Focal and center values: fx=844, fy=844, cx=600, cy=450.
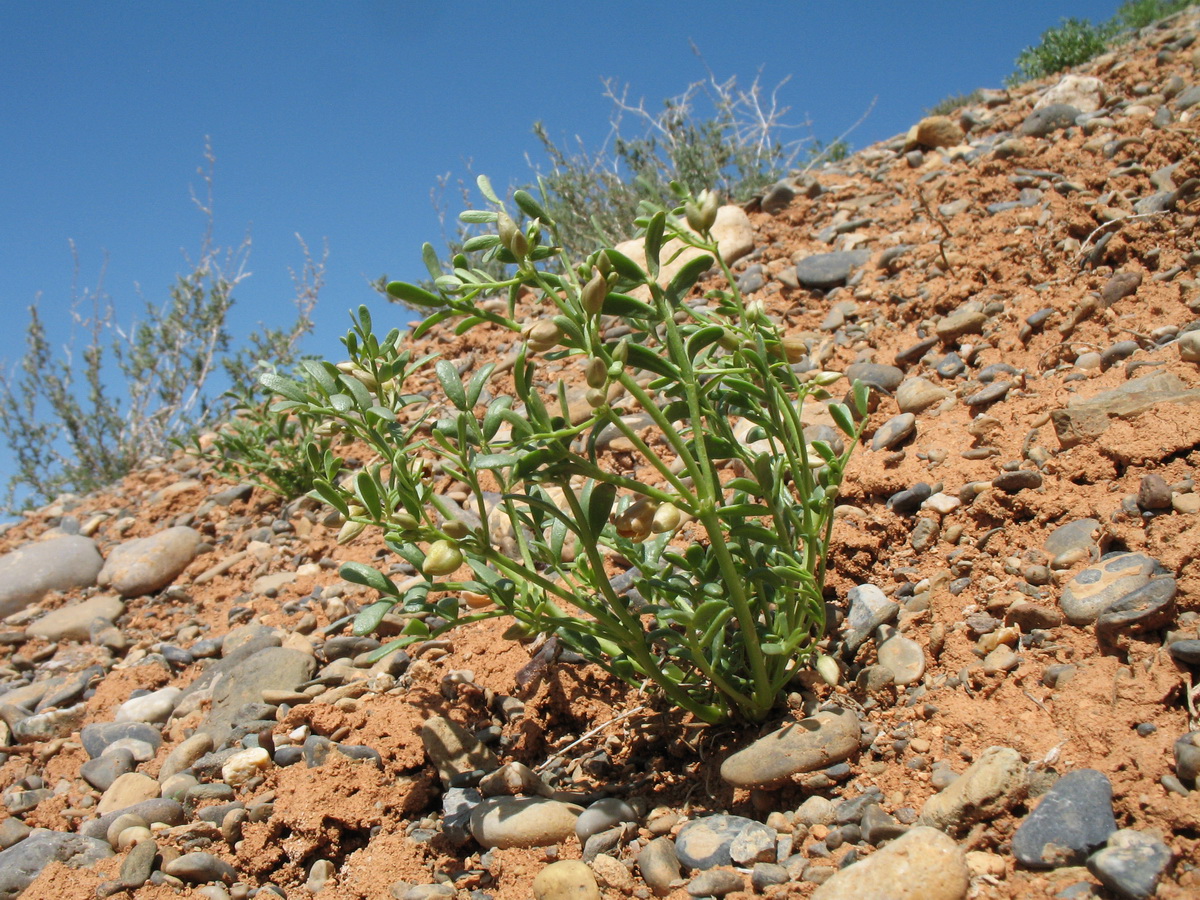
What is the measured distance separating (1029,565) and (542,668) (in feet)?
4.34

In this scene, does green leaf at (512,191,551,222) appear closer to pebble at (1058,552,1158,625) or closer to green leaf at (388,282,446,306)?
green leaf at (388,282,446,306)

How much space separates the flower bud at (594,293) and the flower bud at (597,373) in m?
0.09

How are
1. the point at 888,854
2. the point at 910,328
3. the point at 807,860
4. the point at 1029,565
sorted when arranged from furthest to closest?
the point at 910,328, the point at 1029,565, the point at 807,860, the point at 888,854

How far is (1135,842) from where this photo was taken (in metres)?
1.36

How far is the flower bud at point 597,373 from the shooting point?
148 centimetres

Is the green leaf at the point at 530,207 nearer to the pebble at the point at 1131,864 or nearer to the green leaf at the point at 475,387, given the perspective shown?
the green leaf at the point at 475,387

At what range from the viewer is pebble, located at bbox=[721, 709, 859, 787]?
183 centimetres

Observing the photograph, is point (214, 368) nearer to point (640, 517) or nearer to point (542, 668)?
point (542, 668)

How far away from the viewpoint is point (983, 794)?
157 cm

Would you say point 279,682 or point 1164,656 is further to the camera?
point 279,682

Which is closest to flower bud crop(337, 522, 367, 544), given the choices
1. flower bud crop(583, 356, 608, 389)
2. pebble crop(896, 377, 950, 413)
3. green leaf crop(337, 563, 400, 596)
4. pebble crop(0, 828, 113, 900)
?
green leaf crop(337, 563, 400, 596)

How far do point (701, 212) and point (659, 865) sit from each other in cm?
133

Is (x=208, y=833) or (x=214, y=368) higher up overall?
(x=214, y=368)

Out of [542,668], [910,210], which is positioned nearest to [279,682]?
[542,668]
